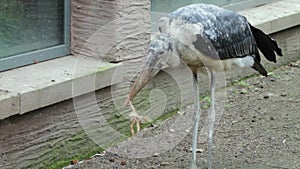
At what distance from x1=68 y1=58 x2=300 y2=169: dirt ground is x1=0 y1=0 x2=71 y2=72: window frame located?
731mm

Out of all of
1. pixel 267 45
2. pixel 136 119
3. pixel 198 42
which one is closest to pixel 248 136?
pixel 267 45

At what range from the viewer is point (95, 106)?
4918 millimetres

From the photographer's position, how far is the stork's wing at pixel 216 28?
401cm

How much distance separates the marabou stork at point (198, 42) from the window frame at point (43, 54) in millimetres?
906

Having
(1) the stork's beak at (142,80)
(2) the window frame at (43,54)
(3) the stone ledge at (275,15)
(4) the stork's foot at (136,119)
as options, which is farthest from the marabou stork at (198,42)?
(3) the stone ledge at (275,15)

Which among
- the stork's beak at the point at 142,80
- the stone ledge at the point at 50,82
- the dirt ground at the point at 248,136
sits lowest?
the dirt ground at the point at 248,136

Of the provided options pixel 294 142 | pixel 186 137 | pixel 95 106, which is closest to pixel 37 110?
pixel 95 106

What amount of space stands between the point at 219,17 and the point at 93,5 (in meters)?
1.09

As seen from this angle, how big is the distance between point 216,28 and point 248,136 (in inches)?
56.0

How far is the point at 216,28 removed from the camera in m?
4.12

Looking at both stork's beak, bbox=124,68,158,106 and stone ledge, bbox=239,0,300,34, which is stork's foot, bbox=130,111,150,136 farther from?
stone ledge, bbox=239,0,300,34

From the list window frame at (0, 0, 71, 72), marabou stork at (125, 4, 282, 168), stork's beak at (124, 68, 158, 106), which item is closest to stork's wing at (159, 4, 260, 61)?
marabou stork at (125, 4, 282, 168)

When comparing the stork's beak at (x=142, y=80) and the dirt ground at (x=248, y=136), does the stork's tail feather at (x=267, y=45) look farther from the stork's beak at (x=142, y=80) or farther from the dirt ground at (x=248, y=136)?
the stork's beak at (x=142, y=80)

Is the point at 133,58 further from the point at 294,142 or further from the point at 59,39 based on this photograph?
the point at 294,142
